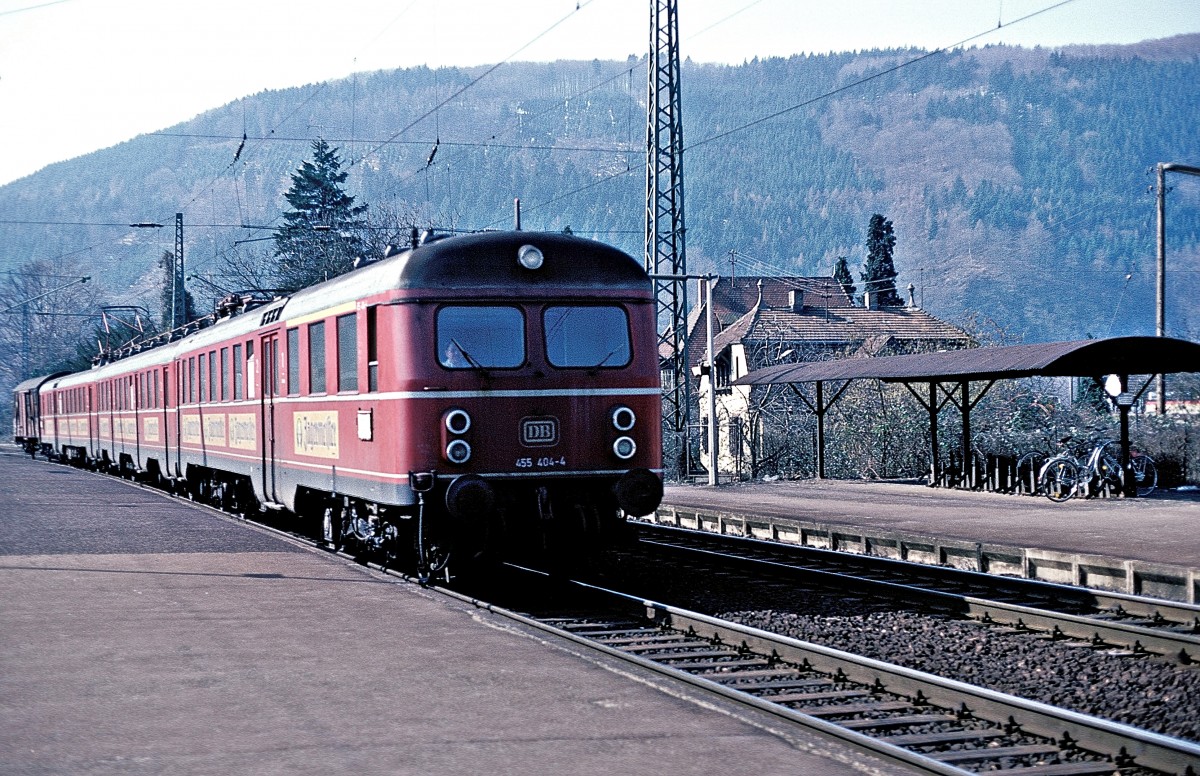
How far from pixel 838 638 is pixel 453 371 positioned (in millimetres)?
3855

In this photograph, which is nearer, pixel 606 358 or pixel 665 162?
pixel 606 358

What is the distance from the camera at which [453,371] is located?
11906mm

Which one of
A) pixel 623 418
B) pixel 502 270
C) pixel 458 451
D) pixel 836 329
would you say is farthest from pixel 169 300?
pixel 458 451

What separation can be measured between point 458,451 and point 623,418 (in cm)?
153

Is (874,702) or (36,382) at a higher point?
(36,382)

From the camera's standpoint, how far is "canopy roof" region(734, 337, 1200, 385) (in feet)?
71.9

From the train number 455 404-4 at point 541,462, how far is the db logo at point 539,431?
0.12m

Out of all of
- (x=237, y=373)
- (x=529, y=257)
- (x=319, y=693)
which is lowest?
(x=319, y=693)

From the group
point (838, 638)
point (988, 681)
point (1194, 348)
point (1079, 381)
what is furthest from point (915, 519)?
point (1079, 381)

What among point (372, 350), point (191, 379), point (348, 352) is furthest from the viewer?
point (191, 379)

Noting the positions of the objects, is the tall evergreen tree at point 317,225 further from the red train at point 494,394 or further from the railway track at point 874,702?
the railway track at point 874,702

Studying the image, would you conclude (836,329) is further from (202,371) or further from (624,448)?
(624,448)

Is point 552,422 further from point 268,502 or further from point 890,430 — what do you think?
point 890,430

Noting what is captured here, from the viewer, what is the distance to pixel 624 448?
40.6 feet
